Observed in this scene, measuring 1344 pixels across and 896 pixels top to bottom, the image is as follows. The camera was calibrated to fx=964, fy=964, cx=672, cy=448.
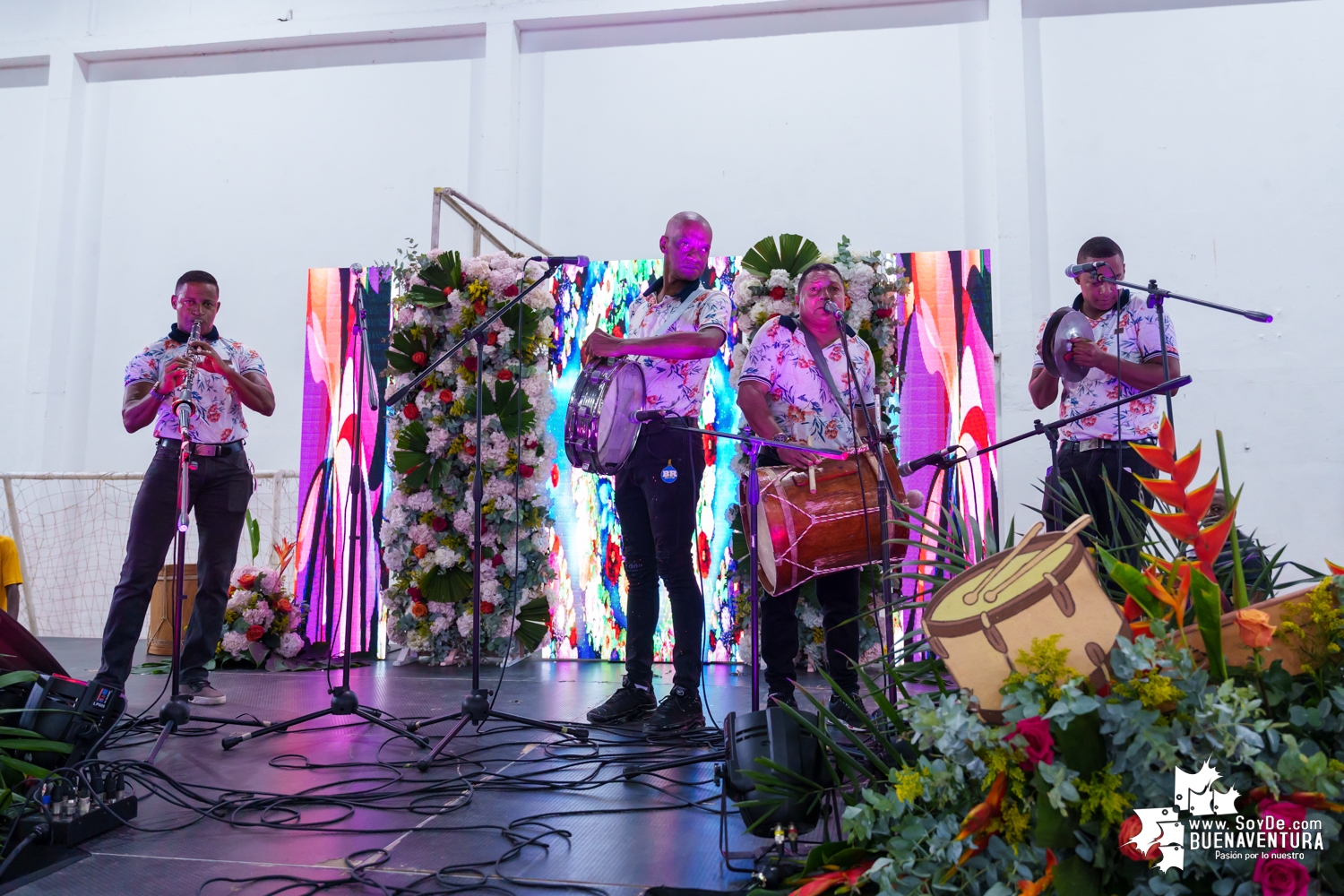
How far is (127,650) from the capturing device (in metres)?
3.74

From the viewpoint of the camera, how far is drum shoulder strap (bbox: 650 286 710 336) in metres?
3.54

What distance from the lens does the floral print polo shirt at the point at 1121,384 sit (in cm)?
361

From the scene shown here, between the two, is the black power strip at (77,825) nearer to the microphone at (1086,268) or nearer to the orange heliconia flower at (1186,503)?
the orange heliconia flower at (1186,503)

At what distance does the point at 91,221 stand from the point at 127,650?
6.79 meters

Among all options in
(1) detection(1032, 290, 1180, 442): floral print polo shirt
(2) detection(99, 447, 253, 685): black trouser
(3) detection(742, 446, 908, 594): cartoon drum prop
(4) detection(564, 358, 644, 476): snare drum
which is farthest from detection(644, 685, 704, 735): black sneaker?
(2) detection(99, 447, 253, 685): black trouser

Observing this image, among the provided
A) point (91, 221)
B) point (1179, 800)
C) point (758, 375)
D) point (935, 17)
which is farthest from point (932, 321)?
point (91, 221)

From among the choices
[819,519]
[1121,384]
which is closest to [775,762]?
[819,519]

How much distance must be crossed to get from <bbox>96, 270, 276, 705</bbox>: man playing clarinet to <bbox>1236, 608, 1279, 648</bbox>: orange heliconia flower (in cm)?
363

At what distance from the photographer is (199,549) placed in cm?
407

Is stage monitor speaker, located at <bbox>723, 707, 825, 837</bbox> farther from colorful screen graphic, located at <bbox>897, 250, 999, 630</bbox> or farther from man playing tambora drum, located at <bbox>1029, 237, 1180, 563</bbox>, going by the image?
colorful screen graphic, located at <bbox>897, 250, 999, 630</bbox>

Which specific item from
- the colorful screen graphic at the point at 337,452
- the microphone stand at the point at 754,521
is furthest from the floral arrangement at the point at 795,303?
the colorful screen graphic at the point at 337,452

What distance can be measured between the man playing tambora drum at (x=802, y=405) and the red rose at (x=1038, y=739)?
7.21ft

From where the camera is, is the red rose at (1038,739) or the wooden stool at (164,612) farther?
the wooden stool at (164,612)

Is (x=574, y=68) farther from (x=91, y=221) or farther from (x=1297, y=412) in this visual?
(x=1297, y=412)
